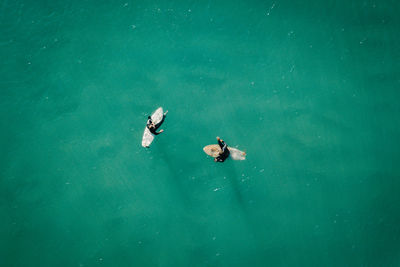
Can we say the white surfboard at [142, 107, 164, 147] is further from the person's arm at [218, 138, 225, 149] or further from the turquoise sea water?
the person's arm at [218, 138, 225, 149]

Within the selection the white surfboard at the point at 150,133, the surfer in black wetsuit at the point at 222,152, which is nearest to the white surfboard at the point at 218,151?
the surfer in black wetsuit at the point at 222,152

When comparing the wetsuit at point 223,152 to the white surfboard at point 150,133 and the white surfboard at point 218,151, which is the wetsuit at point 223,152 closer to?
the white surfboard at point 218,151

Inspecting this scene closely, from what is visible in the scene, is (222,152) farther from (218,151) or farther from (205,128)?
(205,128)

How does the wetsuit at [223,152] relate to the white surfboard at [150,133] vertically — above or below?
below

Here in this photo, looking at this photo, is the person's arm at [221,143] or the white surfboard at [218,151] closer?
the person's arm at [221,143]

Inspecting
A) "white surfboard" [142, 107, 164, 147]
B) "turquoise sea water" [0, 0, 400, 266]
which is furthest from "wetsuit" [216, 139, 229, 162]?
"white surfboard" [142, 107, 164, 147]

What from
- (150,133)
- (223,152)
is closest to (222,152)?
(223,152)

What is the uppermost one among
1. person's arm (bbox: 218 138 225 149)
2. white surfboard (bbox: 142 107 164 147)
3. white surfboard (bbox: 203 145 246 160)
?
white surfboard (bbox: 142 107 164 147)
